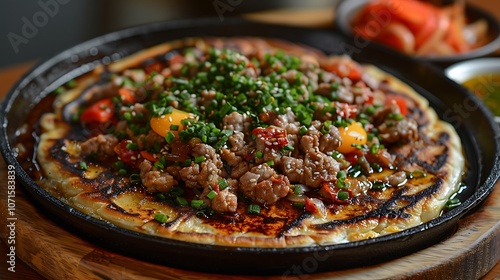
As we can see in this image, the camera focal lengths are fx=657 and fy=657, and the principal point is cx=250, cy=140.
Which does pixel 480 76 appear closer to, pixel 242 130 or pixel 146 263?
pixel 242 130

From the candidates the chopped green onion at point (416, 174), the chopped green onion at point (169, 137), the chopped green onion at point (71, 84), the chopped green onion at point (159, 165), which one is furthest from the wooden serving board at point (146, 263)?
the chopped green onion at point (71, 84)

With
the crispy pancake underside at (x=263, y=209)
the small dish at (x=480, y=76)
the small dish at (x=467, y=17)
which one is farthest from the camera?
the small dish at (x=467, y=17)

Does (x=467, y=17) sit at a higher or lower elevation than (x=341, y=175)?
higher

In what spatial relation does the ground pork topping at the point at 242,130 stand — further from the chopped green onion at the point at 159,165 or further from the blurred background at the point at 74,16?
the blurred background at the point at 74,16

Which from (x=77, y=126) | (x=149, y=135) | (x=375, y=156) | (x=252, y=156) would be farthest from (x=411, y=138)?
(x=77, y=126)

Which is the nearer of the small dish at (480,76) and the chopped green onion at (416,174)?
the chopped green onion at (416,174)

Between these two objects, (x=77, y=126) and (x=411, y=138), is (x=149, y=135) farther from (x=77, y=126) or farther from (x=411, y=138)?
(x=411, y=138)

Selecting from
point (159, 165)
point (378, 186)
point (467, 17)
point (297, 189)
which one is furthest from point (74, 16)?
point (378, 186)

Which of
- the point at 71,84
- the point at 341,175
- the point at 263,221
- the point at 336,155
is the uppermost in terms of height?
the point at 71,84
